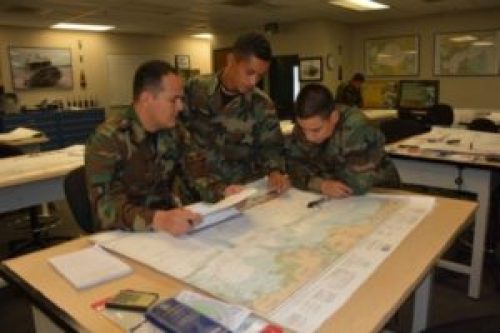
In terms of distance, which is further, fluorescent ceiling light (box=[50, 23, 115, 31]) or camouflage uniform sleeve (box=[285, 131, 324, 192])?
fluorescent ceiling light (box=[50, 23, 115, 31])

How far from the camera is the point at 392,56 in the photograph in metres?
7.80

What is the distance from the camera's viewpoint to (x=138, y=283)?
1.08 m

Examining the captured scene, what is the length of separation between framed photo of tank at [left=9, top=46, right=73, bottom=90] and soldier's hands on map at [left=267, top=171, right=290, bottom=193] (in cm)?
684

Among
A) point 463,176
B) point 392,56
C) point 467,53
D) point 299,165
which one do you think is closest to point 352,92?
point 392,56

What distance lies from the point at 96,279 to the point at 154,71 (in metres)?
0.77

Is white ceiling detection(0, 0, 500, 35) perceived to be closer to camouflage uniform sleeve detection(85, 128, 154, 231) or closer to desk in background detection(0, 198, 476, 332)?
camouflage uniform sleeve detection(85, 128, 154, 231)

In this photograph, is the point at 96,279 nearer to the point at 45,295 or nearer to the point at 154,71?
the point at 45,295

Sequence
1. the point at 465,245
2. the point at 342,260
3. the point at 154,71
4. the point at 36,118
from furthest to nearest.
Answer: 1. the point at 36,118
2. the point at 465,245
3. the point at 154,71
4. the point at 342,260

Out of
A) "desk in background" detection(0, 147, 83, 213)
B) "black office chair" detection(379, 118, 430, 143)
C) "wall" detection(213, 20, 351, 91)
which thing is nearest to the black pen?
"desk in background" detection(0, 147, 83, 213)

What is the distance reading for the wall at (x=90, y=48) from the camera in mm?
7174

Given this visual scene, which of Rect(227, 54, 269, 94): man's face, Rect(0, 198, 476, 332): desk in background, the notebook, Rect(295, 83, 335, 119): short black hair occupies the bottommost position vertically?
Rect(0, 198, 476, 332): desk in background

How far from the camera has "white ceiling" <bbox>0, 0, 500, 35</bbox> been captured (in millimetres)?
5426

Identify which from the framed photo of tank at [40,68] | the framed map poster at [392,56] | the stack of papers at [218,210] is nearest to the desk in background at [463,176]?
the stack of papers at [218,210]

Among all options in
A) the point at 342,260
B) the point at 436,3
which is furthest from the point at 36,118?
the point at 342,260
